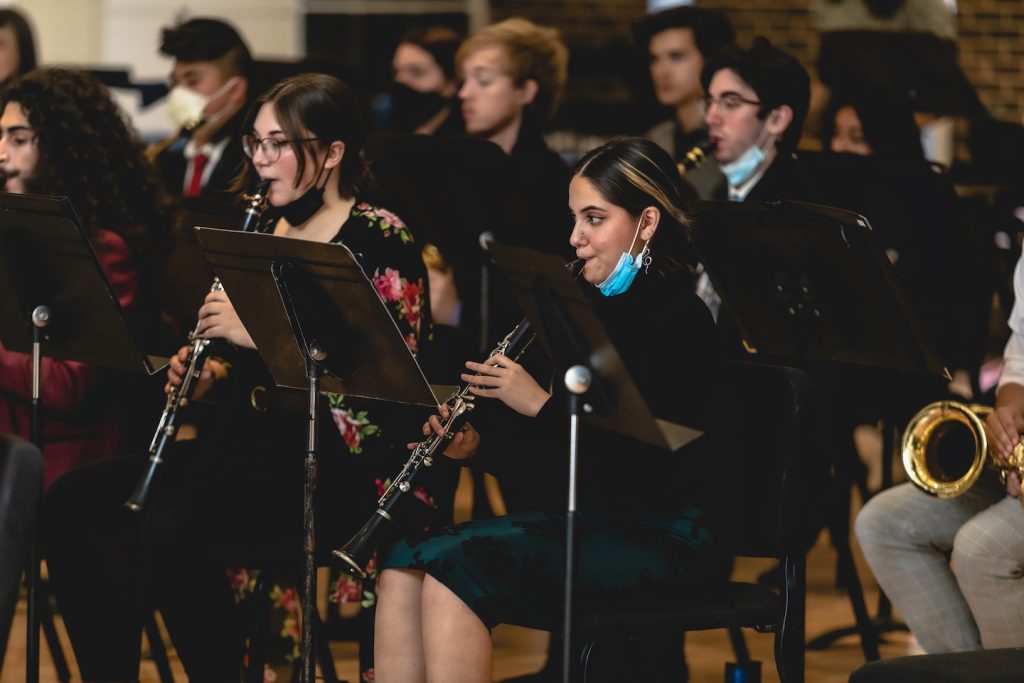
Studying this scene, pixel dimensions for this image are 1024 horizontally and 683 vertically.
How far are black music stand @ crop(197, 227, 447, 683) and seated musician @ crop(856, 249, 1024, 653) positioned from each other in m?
0.98

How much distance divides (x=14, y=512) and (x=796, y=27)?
21.8ft

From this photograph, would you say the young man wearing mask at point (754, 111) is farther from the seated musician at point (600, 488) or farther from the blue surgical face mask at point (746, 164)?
the seated musician at point (600, 488)

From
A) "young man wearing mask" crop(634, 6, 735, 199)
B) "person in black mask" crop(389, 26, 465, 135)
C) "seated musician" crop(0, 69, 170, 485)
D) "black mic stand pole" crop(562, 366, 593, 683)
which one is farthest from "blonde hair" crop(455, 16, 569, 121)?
"black mic stand pole" crop(562, 366, 593, 683)

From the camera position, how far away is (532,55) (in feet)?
13.2

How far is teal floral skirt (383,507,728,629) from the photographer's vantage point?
2.30 metres

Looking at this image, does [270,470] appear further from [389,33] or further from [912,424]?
[389,33]

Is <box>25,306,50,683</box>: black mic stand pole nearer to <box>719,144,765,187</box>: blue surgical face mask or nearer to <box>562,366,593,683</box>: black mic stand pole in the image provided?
<box>562,366,593,683</box>: black mic stand pole

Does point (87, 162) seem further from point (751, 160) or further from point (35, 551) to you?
point (751, 160)

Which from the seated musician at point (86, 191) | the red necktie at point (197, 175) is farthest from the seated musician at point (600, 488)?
the red necktie at point (197, 175)

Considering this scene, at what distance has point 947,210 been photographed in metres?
3.41

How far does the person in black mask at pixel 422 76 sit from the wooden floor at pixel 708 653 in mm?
1966

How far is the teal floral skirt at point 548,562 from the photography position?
2305 mm

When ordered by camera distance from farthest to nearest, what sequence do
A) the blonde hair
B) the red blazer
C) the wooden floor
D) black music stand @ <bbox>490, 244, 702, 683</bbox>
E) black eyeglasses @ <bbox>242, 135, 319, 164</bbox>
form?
the blonde hair → the wooden floor → the red blazer → black eyeglasses @ <bbox>242, 135, 319, 164</bbox> → black music stand @ <bbox>490, 244, 702, 683</bbox>

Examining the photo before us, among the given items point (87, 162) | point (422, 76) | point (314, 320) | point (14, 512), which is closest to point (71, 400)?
point (87, 162)
